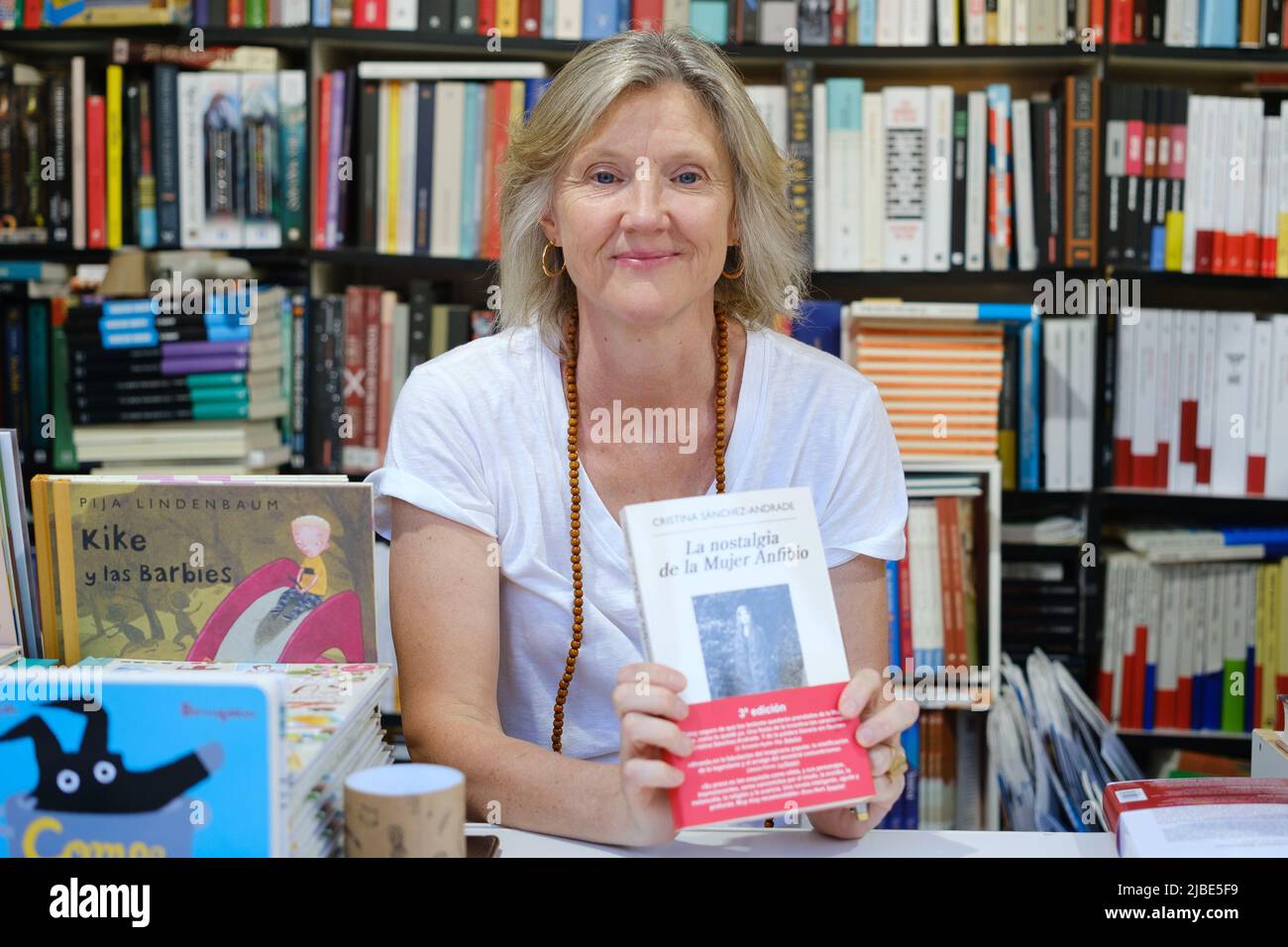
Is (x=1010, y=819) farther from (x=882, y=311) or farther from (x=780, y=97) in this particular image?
(x=780, y=97)

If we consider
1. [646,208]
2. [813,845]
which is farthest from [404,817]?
[646,208]

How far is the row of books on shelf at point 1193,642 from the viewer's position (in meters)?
2.54

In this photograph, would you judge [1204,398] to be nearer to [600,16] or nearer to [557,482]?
[600,16]

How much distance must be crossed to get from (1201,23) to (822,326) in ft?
3.10

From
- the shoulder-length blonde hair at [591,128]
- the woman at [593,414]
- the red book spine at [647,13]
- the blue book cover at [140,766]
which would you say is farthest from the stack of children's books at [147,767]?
the red book spine at [647,13]

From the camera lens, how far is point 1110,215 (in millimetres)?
2471

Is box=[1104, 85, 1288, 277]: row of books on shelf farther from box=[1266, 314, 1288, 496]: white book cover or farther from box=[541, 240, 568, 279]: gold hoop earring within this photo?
box=[541, 240, 568, 279]: gold hoop earring

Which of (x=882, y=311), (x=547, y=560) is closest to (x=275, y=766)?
(x=547, y=560)

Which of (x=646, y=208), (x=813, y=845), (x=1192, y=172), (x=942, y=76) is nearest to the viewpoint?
(x=813, y=845)

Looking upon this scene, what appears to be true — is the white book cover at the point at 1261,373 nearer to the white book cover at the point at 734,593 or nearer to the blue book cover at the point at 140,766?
the white book cover at the point at 734,593

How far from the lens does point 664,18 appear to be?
8.27ft

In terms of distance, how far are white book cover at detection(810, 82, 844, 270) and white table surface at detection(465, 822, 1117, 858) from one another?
5.15ft

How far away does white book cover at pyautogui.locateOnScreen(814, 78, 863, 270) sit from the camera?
2.50 m
